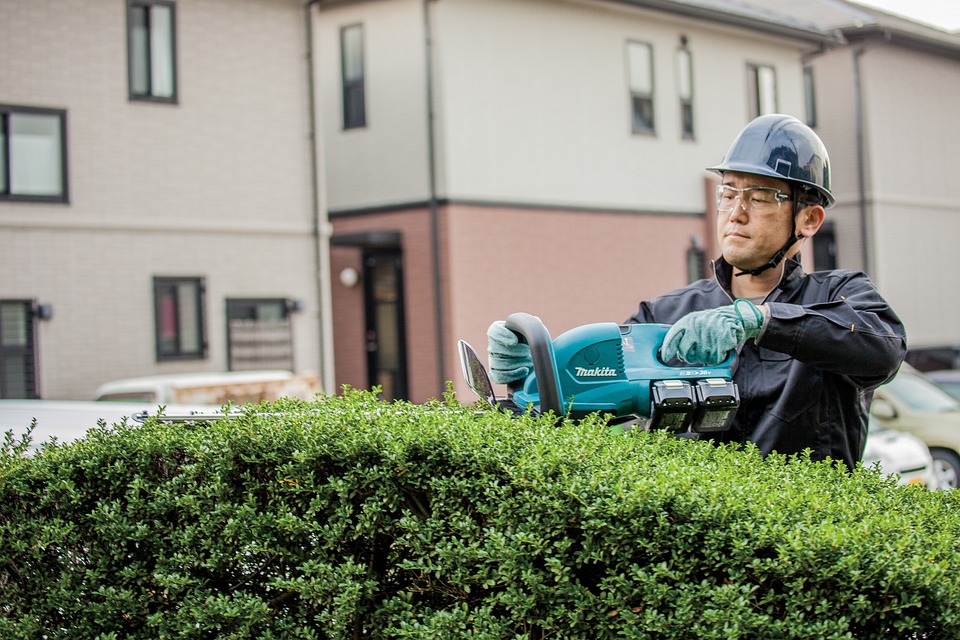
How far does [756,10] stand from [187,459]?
2462 cm

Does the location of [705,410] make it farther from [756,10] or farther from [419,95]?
[756,10]

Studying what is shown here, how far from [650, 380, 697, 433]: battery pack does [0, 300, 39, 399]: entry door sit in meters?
14.0

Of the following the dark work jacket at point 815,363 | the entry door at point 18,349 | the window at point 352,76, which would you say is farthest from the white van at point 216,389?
the window at point 352,76

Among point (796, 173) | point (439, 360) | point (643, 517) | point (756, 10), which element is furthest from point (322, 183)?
point (643, 517)

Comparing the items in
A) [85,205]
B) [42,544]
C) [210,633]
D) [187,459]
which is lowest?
[210,633]

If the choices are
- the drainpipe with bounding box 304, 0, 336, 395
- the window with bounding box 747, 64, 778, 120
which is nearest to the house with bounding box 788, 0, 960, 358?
the window with bounding box 747, 64, 778, 120

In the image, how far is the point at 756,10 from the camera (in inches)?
1007

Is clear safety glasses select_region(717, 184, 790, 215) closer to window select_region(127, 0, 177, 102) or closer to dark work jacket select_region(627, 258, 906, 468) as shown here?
dark work jacket select_region(627, 258, 906, 468)

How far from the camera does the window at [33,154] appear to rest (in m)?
15.8

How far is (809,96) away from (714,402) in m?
27.0

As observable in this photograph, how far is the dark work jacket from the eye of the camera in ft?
10.6

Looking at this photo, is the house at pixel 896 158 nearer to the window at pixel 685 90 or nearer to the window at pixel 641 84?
the window at pixel 685 90

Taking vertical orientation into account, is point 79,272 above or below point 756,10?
below

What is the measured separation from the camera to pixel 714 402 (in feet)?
10.4
